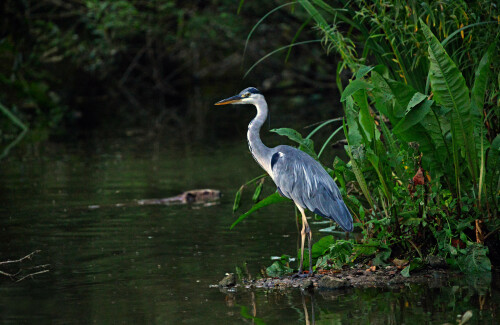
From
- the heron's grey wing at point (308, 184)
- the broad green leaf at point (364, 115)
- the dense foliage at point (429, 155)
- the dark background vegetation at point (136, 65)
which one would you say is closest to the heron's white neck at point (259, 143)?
the heron's grey wing at point (308, 184)

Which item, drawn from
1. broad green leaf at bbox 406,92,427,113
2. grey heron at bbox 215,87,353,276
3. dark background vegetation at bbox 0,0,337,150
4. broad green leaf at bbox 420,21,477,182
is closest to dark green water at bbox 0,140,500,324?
grey heron at bbox 215,87,353,276

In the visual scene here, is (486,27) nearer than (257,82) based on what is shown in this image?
Yes

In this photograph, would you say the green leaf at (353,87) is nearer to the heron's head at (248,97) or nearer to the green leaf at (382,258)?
the heron's head at (248,97)

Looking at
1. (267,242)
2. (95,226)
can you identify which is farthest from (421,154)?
(95,226)

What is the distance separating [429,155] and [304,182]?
97 cm

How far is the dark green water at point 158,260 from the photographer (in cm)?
558

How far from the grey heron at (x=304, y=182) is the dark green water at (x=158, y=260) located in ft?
2.05

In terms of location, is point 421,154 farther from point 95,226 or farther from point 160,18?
point 160,18

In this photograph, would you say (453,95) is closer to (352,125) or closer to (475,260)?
(352,125)

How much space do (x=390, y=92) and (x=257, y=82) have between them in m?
27.3

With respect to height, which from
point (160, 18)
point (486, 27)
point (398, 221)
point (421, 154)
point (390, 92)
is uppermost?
point (160, 18)

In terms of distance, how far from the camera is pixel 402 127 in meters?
6.13

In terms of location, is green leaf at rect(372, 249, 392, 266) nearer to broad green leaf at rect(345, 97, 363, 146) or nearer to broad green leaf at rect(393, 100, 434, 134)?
broad green leaf at rect(345, 97, 363, 146)

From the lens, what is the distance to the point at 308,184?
21.4ft
